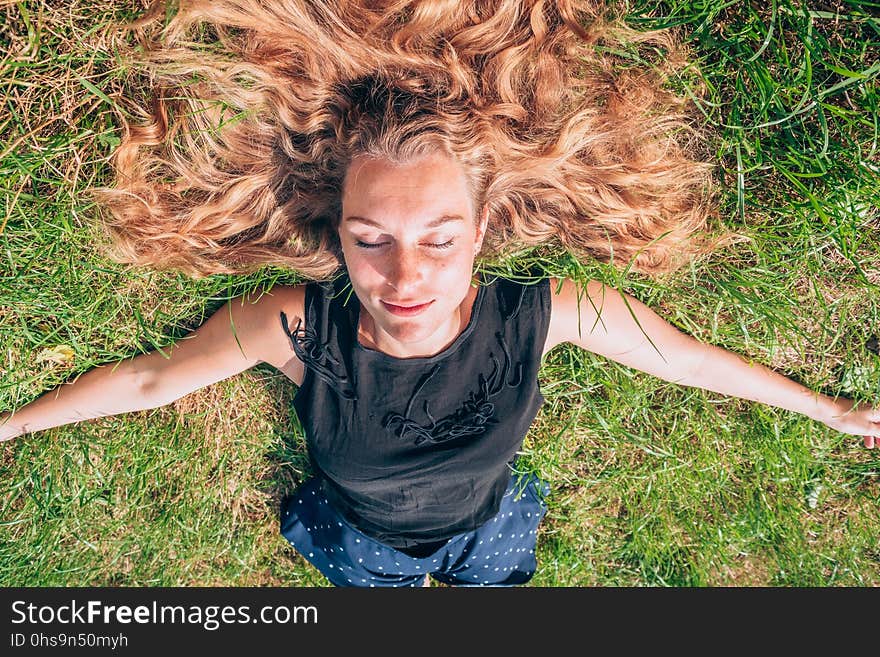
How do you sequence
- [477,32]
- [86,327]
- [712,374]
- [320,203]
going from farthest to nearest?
[86,327], [712,374], [320,203], [477,32]

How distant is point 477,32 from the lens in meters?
2.28

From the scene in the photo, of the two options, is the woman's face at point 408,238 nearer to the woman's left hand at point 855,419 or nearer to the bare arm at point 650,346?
the bare arm at point 650,346

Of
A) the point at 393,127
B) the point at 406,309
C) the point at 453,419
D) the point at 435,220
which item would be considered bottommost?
the point at 453,419

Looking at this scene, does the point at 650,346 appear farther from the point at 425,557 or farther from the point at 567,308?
the point at 425,557

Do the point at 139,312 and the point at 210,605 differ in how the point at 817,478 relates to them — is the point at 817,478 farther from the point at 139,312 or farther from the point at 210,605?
the point at 139,312

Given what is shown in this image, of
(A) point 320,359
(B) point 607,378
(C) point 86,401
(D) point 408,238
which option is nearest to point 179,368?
(C) point 86,401

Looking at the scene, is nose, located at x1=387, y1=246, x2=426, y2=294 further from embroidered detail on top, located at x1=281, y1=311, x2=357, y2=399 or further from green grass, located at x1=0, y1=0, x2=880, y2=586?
green grass, located at x1=0, y1=0, x2=880, y2=586

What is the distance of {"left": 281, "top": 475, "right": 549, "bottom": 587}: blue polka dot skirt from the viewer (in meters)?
2.87

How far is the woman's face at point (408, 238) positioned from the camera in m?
1.98

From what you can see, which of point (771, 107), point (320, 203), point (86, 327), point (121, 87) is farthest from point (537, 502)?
point (121, 87)

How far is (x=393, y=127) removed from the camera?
84.4 inches

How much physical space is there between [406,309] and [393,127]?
2.22 feet

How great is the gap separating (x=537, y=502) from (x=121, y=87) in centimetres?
292

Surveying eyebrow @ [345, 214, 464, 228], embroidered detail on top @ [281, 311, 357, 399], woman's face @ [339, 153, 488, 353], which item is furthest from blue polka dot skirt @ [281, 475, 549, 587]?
eyebrow @ [345, 214, 464, 228]
